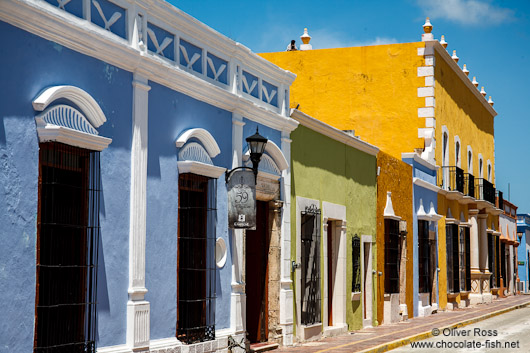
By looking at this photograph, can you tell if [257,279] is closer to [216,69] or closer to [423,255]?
[216,69]

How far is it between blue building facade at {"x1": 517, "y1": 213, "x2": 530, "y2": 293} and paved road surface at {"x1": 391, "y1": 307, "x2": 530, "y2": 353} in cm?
3043

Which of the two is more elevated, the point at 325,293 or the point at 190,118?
the point at 190,118

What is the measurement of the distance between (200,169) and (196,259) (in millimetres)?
1298

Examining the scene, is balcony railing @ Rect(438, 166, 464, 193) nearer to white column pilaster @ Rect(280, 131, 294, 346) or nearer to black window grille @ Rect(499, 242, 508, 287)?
black window grille @ Rect(499, 242, 508, 287)

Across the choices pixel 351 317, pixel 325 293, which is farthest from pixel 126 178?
pixel 351 317

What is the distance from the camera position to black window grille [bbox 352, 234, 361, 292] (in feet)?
60.5

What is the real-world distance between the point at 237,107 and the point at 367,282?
8.26 metres

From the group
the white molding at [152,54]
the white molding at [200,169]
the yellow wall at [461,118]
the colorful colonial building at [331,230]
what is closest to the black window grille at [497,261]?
the yellow wall at [461,118]

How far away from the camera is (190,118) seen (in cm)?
1134

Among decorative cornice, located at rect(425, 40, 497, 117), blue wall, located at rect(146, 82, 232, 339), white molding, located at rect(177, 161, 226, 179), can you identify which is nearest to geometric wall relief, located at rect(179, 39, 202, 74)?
blue wall, located at rect(146, 82, 232, 339)

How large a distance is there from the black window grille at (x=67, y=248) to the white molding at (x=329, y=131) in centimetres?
658

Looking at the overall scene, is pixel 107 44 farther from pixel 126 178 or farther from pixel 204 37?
pixel 204 37

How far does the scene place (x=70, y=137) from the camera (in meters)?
8.50

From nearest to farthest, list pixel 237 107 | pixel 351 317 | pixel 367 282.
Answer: pixel 237 107 → pixel 351 317 → pixel 367 282
